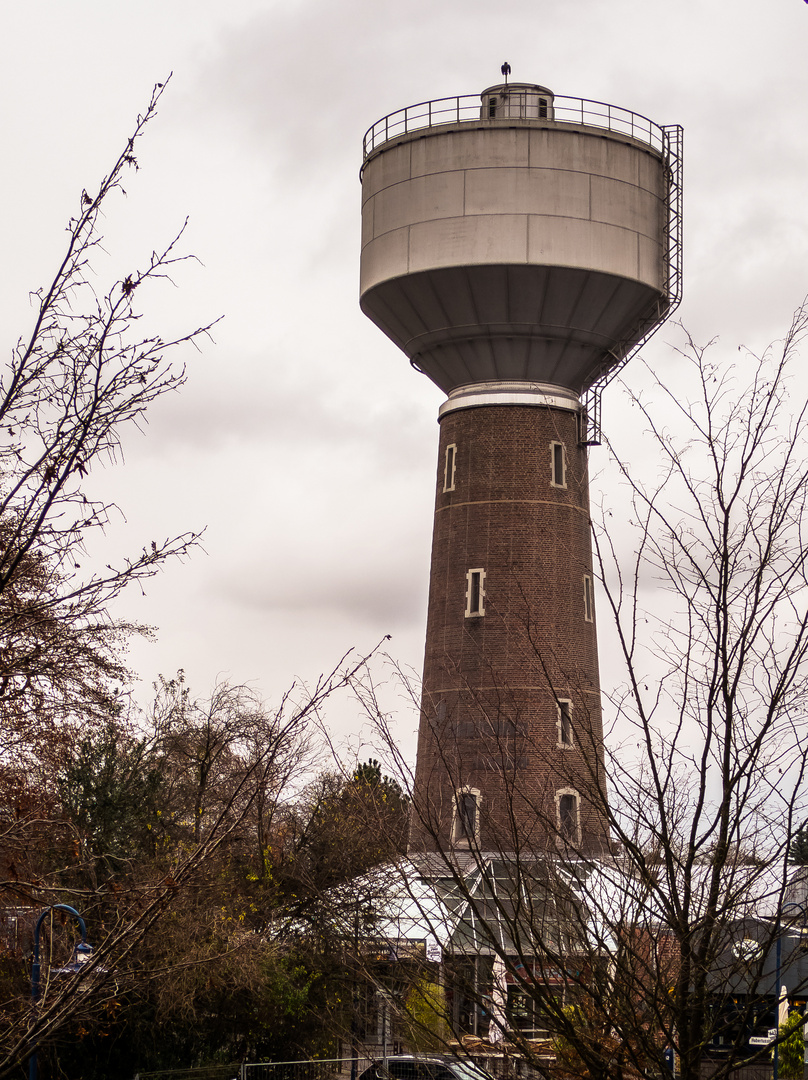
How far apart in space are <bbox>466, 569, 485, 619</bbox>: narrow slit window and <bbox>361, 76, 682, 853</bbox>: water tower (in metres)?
0.06

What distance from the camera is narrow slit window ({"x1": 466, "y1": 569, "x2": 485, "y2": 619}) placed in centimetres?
3356

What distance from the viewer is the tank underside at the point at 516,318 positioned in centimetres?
3266

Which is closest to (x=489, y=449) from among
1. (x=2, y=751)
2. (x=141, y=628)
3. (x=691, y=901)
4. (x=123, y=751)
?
(x=123, y=751)

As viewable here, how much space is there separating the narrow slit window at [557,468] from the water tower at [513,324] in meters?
0.04

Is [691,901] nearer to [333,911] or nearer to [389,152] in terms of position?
[333,911]

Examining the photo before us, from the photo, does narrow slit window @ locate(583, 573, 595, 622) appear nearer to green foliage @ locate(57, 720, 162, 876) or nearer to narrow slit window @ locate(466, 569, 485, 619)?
narrow slit window @ locate(466, 569, 485, 619)

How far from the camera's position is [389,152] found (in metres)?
34.8

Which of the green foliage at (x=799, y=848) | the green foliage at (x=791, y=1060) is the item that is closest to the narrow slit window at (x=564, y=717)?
the green foliage at (x=799, y=848)

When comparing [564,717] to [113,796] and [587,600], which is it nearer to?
[113,796]

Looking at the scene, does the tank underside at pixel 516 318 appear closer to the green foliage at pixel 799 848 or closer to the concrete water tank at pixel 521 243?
the concrete water tank at pixel 521 243

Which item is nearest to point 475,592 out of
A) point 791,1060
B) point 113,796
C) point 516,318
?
point 516,318

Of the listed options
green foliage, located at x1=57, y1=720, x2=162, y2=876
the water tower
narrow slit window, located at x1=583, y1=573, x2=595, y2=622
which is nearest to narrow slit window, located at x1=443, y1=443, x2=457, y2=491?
the water tower

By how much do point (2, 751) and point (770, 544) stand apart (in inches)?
359

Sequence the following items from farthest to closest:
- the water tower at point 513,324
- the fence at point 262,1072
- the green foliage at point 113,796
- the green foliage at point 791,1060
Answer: the water tower at point 513,324, the green foliage at point 791,1060, the green foliage at point 113,796, the fence at point 262,1072
